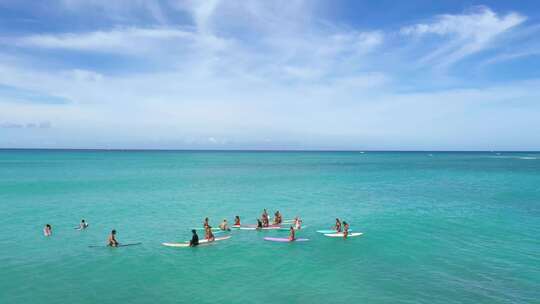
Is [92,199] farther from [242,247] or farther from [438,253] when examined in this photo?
[438,253]

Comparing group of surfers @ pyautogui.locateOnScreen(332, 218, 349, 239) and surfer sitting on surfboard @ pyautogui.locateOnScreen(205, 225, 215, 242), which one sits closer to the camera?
surfer sitting on surfboard @ pyautogui.locateOnScreen(205, 225, 215, 242)

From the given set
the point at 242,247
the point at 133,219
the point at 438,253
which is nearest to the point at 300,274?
the point at 242,247

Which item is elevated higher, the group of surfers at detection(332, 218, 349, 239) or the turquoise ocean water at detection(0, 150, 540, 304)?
the group of surfers at detection(332, 218, 349, 239)

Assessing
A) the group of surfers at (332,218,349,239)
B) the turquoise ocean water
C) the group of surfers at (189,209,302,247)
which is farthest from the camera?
the group of surfers at (332,218,349,239)

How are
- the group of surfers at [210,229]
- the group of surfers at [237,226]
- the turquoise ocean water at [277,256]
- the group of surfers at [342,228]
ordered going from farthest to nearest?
the group of surfers at [342,228]
the group of surfers at [237,226]
the group of surfers at [210,229]
the turquoise ocean water at [277,256]

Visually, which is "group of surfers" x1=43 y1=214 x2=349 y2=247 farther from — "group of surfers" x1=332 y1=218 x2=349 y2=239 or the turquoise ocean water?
the turquoise ocean water

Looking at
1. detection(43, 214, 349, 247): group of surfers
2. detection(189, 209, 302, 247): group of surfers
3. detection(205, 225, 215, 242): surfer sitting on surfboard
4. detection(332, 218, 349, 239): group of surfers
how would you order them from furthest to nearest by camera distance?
detection(332, 218, 349, 239): group of surfers
detection(205, 225, 215, 242): surfer sitting on surfboard
detection(189, 209, 302, 247): group of surfers
detection(43, 214, 349, 247): group of surfers

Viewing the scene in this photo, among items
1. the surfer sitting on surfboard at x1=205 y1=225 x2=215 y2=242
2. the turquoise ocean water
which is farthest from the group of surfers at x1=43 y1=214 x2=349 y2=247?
the turquoise ocean water

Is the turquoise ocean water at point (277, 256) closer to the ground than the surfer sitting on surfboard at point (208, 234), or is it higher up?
closer to the ground

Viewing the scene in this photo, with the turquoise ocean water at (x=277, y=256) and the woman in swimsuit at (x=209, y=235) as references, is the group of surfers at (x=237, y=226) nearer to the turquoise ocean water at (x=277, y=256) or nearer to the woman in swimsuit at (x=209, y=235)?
the woman in swimsuit at (x=209, y=235)

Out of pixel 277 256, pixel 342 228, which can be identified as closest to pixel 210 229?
pixel 277 256

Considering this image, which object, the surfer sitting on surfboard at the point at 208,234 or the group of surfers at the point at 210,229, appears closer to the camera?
the group of surfers at the point at 210,229

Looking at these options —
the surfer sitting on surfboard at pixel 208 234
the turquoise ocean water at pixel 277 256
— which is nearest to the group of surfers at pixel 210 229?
the surfer sitting on surfboard at pixel 208 234

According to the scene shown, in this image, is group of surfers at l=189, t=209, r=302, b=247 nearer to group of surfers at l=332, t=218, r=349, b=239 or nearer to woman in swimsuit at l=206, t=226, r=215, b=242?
woman in swimsuit at l=206, t=226, r=215, b=242
